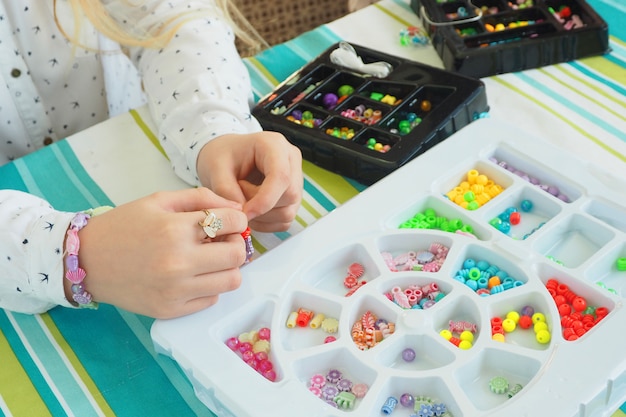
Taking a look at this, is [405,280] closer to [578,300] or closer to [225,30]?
[578,300]

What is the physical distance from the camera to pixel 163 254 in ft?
1.92

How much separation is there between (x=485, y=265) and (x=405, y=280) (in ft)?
0.22

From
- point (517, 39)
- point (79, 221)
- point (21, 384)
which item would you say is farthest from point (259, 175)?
point (517, 39)

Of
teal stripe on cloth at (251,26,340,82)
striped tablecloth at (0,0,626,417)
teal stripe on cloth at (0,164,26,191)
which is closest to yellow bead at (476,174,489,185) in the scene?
striped tablecloth at (0,0,626,417)

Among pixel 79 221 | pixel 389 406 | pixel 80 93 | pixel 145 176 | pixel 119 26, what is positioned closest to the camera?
pixel 389 406

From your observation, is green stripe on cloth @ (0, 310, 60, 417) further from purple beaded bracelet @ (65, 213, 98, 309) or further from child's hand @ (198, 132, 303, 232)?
child's hand @ (198, 132, 303, 232)

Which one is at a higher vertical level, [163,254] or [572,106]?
[163,254]

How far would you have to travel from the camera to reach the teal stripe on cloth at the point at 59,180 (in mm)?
772

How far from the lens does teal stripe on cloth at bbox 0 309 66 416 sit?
58cm

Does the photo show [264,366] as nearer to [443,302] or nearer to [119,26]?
[443,302]

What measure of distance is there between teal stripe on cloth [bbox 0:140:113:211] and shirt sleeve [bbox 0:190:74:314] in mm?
107

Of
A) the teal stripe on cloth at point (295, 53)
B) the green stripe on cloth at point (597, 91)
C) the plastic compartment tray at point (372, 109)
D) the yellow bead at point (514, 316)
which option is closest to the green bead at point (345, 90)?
the plastic compartment tray at point (372, 109)

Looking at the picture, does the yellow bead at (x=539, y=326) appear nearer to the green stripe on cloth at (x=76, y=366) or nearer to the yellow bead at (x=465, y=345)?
the yellow bead at (x=465, y=345)

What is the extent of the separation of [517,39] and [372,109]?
22 centimetres
